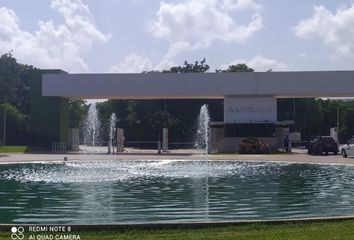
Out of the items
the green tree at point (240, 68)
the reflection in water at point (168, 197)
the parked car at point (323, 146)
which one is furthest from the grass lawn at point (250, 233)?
the green tree at point (240, 68)

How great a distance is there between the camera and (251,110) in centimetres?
4453

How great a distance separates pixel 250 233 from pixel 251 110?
3618 cm

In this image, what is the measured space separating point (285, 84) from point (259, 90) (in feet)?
6.89

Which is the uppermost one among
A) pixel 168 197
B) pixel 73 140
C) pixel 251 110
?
pixel 251 110

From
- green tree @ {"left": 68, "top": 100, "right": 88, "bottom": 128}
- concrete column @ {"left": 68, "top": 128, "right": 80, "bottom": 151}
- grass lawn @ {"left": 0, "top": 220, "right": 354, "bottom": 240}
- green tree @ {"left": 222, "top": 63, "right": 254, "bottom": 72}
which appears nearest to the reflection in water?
grass lawn @ {"left": 0, "top": 220, "right": 354, "bottom": 240}

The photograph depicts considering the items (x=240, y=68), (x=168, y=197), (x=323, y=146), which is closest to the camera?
(x=168, y=197)

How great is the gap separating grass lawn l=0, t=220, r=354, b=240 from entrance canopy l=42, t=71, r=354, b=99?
34831mm

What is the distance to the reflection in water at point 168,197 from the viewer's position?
11672mm

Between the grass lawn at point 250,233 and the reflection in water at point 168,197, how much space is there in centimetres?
187

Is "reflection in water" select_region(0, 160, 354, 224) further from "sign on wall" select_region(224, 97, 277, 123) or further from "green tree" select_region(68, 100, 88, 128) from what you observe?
"green tree" select_region(68, 100, 88, 128)

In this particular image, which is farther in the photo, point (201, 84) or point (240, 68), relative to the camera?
point (240, 68)

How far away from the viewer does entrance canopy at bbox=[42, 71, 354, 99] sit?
43.5 m

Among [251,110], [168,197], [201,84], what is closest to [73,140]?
[201,84]

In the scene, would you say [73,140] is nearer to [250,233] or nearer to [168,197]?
[168,197]
